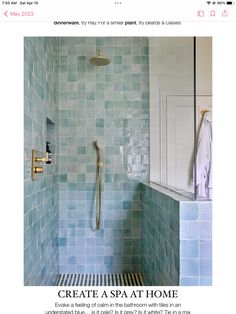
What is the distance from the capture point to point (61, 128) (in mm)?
1877

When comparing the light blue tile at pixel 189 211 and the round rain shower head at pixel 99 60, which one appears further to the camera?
the round rain shower head at pixel 99 60

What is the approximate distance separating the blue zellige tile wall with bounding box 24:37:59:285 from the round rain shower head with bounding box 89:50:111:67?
281 mm

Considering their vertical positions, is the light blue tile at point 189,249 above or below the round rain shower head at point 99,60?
below

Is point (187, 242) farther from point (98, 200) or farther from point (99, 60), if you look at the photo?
point (99, 60)

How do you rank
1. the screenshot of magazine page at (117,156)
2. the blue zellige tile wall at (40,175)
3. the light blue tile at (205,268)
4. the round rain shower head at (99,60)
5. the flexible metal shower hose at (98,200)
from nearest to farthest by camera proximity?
the screenshot of magazine page at (117,156)
the light blue tile at (205,268)
the blue zellige tile wall at (40,175)
the round rain shower head at (99,60)
the flexible metal shower hose at (98,200)

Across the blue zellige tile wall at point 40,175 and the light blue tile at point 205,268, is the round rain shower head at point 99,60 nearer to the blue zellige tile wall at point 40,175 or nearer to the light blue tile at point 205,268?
the blue zellige tile wall at point 40,175

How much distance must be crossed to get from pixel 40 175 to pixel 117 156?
2.47 ft

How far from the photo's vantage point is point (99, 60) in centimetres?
178

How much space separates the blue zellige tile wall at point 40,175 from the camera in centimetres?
102

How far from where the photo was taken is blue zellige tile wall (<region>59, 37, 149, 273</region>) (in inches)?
74.1

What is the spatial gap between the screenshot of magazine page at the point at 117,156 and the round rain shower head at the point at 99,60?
0.01 m

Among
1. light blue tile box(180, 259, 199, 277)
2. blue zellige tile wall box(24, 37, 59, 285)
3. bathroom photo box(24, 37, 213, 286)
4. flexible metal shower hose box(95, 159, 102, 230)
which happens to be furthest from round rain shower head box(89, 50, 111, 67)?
light blue tile box(180, 259, 199, 277)

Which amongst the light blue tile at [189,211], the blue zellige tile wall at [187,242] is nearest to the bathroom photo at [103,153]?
the blue zellige tile wall at [187,242]

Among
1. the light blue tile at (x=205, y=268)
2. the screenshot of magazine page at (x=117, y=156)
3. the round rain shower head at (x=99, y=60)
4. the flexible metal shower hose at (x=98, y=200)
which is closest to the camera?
the screenshot of magazine page at (x=117, y=156)
